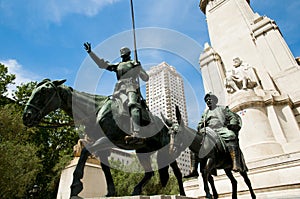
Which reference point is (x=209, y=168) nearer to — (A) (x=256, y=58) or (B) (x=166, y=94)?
(B) (x=166, y=94)

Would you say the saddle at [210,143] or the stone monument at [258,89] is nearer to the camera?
the saddle at [210,143]

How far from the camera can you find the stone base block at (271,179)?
8.91 metres

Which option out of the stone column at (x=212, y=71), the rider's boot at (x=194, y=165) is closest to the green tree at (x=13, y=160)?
the rider's boot at (x=194, y=165)

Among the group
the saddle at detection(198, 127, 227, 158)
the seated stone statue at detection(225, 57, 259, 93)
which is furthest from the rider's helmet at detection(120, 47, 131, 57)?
the seated stone statue at detection(225, 57, 259, 93)

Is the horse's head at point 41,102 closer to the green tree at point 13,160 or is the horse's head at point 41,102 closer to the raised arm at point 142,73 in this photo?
the raised arm at point 142,73

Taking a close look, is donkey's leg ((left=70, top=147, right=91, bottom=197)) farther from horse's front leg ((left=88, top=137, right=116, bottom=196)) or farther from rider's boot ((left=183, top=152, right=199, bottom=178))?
rider's boot ((left=183, top=152, right=199, bottom=178))

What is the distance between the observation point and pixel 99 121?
4793 millimetres

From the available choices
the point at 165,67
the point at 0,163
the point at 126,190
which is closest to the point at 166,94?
the point at 165,67

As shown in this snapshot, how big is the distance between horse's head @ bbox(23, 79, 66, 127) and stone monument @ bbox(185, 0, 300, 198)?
807 centimetres

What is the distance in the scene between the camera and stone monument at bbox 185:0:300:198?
973 centimetres

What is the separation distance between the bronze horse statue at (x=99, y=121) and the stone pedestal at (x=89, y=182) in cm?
479

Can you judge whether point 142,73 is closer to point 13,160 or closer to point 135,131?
point 135,131

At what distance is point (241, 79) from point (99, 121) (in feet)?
40.5

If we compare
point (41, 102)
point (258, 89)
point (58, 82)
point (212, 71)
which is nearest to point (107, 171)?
point (41, 102)
